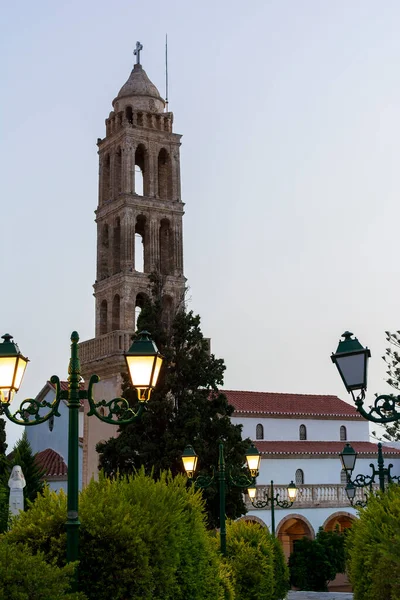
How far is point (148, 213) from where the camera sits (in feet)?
143

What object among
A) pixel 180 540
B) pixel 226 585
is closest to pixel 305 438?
pixel 226 585

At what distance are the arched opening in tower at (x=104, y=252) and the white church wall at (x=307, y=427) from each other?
37.8 ft

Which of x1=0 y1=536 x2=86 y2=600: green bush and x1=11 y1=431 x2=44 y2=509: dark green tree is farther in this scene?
x1=11 y1=431 x2=44 y2=509: dark green tree

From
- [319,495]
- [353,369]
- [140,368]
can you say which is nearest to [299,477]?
[319,495]

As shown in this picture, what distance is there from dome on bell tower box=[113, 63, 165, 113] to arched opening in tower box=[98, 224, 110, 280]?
258 inches

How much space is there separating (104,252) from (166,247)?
127 inches

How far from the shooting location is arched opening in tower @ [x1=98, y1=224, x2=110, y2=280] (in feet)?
146

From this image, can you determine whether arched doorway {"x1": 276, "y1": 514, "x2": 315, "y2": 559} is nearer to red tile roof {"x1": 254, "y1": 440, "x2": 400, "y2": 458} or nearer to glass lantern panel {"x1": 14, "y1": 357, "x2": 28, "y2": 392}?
red tile roof {"x1": 254, "y1": 440, "x2": 400, "y2": 458}

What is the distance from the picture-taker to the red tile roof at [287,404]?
50.5m

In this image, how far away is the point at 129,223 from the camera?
1686 inches

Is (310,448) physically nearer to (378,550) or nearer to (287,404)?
(287,404)

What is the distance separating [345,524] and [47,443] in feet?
55.9

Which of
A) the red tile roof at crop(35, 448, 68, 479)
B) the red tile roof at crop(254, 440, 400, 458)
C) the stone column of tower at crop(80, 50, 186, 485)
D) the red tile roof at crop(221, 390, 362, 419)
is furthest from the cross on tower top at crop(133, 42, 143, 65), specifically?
the red tile roof at crop(254, 440, 400, 458)

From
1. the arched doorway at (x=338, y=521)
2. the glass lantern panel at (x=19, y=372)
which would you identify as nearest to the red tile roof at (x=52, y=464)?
the arched doorway at (x=338, y=521)
